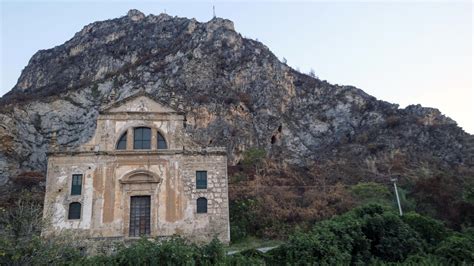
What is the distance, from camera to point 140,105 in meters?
25.9

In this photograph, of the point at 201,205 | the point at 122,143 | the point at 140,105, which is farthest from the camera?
the point at 140,105

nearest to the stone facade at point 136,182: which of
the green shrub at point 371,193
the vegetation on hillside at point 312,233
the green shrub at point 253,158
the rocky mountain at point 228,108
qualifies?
the vegetation on hillside at point 312,233

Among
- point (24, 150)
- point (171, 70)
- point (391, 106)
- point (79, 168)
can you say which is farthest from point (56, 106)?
point (391, 106)

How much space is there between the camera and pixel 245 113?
51.2 metres

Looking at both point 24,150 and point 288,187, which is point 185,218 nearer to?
point 288,187

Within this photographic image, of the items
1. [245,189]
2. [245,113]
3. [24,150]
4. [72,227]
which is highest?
[245,113]

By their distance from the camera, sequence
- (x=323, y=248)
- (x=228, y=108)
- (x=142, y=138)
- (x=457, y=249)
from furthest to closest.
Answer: (x=228, y=108) < (x=142, y=138) < (x=323, y=248) < (x=457, y=249)

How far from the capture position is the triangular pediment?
2570 cm

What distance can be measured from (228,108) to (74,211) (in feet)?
96.7

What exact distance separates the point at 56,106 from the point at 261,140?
2741cm

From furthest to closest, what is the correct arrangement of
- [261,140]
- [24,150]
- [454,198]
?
[261,140] → [24,150] → [454,198]

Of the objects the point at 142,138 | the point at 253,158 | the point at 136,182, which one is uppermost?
the point at 253,158

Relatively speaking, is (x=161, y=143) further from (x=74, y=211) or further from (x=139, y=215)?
(x=74, y=211)

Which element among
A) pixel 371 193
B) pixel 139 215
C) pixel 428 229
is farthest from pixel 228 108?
pixel 428 229
